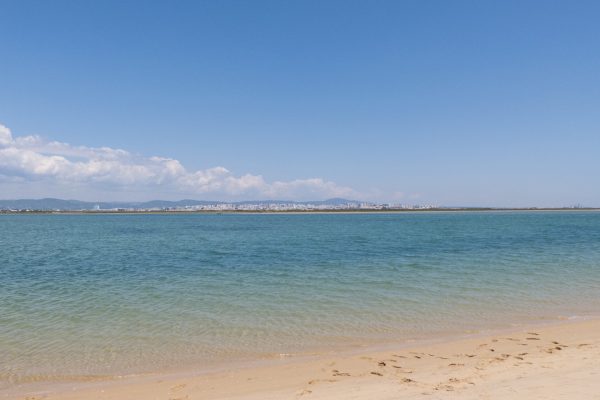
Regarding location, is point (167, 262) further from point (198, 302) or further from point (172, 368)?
point (172, 368)

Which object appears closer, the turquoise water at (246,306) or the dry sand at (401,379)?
the dry sand at (401,379)

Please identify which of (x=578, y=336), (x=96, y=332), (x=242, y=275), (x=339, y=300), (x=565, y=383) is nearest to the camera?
(x=565, y=383)

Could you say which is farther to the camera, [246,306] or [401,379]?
[246,306]

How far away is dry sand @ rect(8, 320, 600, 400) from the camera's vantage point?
7086 millimetres

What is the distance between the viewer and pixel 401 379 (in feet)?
25.8

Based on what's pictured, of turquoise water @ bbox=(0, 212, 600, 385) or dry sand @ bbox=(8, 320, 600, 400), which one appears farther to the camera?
turquoise water @ bbox=(0, 212, 600, 385)

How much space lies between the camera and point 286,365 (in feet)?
29.8

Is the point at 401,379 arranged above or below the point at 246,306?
above

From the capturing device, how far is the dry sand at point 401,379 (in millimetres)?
7086

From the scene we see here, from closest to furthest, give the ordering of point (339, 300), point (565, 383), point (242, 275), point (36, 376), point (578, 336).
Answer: point (565, 383) < point (36, 376) < point (578, 336) < point (339, 300) < point (242, 275)

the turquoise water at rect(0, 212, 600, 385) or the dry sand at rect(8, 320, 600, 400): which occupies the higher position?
the dry sand at rect(8, 320, 600, 400)

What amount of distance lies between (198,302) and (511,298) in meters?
12.3

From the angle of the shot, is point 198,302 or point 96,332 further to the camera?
point 198,302

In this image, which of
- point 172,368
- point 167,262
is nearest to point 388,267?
point 167,262
